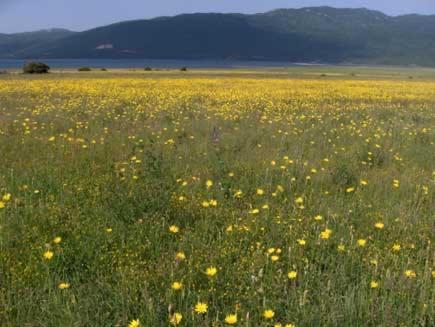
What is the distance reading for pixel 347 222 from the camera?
176 inches

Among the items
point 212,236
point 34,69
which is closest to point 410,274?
point 212,236

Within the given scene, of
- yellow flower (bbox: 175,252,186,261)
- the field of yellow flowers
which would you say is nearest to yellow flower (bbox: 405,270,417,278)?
the field of yellow flowers

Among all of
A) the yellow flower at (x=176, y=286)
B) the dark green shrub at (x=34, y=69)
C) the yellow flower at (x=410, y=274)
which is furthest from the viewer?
the dark green shrub at (x=34, y=69)

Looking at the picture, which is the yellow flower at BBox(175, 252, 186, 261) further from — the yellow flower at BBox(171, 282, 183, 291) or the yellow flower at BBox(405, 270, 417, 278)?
the yellow flower at BBox(405, 270, 417, 278)

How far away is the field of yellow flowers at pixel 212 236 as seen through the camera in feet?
9.73

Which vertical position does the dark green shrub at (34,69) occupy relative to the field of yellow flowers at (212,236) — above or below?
above

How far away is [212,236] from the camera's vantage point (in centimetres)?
409

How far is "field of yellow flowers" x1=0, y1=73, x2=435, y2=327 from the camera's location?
2965 millimetres

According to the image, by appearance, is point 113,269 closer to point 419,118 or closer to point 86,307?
point 86,307

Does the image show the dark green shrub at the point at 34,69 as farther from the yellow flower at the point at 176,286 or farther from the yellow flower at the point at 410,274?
the yellow flower at the point at 410,274

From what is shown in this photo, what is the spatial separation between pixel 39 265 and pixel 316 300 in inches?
90.9

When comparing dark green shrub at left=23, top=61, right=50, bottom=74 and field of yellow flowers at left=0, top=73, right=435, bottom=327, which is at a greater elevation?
dark green shrub at left=23, top=61, right=50, bottom=74

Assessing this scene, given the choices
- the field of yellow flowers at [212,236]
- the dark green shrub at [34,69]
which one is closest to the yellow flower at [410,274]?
the field of yellow flowers at [212,236]

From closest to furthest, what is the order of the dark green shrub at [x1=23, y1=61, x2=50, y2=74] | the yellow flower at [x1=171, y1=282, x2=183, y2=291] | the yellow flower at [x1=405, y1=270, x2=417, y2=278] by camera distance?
the yellow flower at [x1=171, y1=282, x2=183, y2=291], the yellow flower at [x1=405, y1=270, x2=417, y2=278], the dark green shrub at [x1=23, y1=61, x2=50, y2=74]
